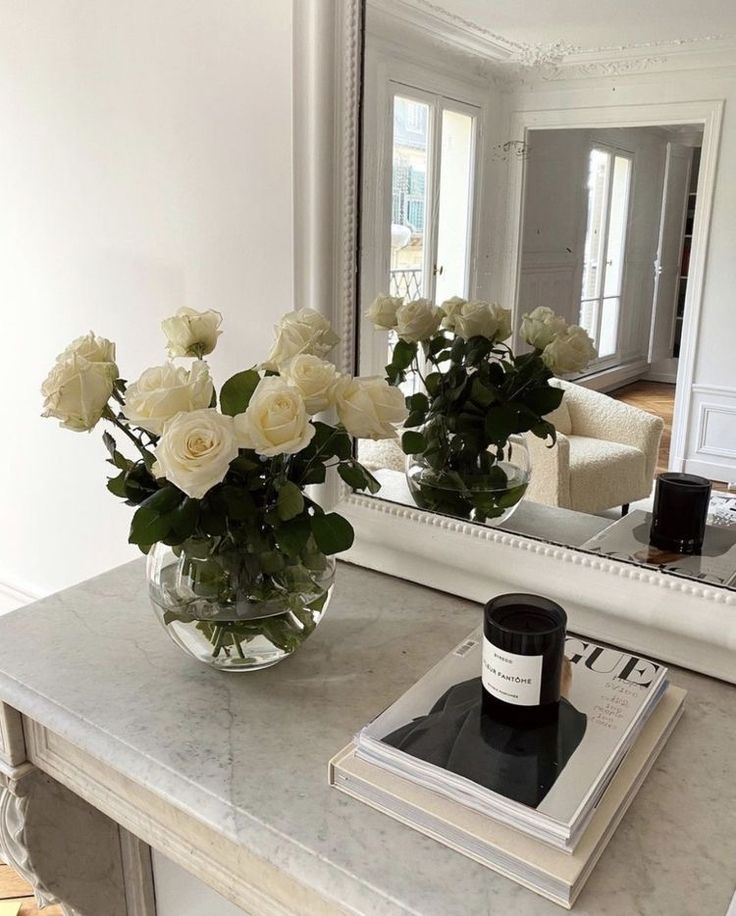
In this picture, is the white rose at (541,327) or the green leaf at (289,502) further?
the white rose at (541,327)

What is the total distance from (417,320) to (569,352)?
220 mm

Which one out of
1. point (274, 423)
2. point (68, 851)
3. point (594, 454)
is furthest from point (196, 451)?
point (68, 851)

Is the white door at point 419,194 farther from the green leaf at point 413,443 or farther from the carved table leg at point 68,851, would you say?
the carved table leg at point 68,851

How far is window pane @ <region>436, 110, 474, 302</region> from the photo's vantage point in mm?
1124

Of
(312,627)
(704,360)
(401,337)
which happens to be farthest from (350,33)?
(312,627)

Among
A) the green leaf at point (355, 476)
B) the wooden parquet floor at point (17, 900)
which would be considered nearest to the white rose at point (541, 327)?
the green leaf at point (355, 476)

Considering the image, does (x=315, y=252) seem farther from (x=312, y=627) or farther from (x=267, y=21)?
(x=312, y=627)

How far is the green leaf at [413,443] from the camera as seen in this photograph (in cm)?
123

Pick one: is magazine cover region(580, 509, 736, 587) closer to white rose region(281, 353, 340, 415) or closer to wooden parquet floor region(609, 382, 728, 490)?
wooden parquet floor region(609, 382, 728, 490)

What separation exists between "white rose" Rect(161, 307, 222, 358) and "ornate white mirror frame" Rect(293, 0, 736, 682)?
0.27 m

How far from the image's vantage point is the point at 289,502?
912mm

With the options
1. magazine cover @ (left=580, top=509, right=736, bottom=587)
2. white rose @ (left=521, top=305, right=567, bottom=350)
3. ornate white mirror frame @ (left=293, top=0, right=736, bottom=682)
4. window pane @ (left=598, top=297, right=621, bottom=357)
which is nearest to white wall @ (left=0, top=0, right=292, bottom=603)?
ornate white mirror frame @ (left=293, top=0, right=736, bottom=682)

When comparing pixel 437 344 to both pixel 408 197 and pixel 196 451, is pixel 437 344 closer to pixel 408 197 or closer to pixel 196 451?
pixel 408 197

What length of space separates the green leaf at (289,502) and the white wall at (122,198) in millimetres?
512
